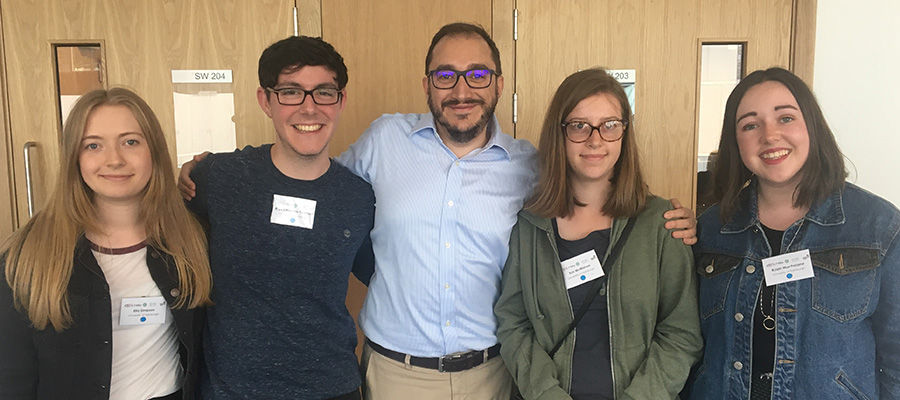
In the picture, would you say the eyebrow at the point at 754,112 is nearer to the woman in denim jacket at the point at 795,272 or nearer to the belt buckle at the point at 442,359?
the woman in denim jacket at the point at 795,272

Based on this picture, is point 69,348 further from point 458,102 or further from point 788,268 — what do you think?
point 788,268

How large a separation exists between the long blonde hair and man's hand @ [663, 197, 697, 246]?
1.47 m

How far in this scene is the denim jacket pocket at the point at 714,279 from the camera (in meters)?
1.56

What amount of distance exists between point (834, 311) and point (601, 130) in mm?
806

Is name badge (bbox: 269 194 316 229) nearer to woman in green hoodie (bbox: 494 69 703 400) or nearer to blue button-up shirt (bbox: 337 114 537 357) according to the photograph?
blue button-up shirt (bbox: 337 114 537 357)

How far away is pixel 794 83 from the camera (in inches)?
59.7

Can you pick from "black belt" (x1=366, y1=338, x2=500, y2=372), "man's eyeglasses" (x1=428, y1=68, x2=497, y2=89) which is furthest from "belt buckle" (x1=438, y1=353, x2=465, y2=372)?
"man's eyeglasses" (x1=428, y1=68, x2=497, y2=89)

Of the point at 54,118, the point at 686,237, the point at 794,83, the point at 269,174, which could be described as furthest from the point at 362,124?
the point at 794,83

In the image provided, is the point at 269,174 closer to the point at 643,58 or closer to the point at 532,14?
the point at 532,14

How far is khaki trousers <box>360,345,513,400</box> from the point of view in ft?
5.86

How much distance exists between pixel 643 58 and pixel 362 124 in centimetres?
150

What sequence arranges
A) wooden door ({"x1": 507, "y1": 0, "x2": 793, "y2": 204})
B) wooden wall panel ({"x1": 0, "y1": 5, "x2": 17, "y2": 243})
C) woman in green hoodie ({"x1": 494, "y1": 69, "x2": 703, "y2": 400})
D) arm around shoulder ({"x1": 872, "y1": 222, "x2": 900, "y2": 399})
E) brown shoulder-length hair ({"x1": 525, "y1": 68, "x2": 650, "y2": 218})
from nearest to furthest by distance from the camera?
arm around shoulder ({"x1": 872, "y1": 222, "x2": 900, "y2": 399})
woman in green hoodie ({"x1": 494, "y1": 69, "x2": 703, "y2": 400})
brown shoulder-length hair ({"x1": 525, "y1": 68, "x2": 650, "y2": 218})
wooden wall panel ({"x1": 0, "y1": 5, "x2": 17, "y2": 243})
wooden door ({"x1": 507, "y1": 0, "x2": 793, "y2": 204})

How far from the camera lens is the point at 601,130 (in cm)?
166

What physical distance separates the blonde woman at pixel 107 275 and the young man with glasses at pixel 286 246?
10cm
